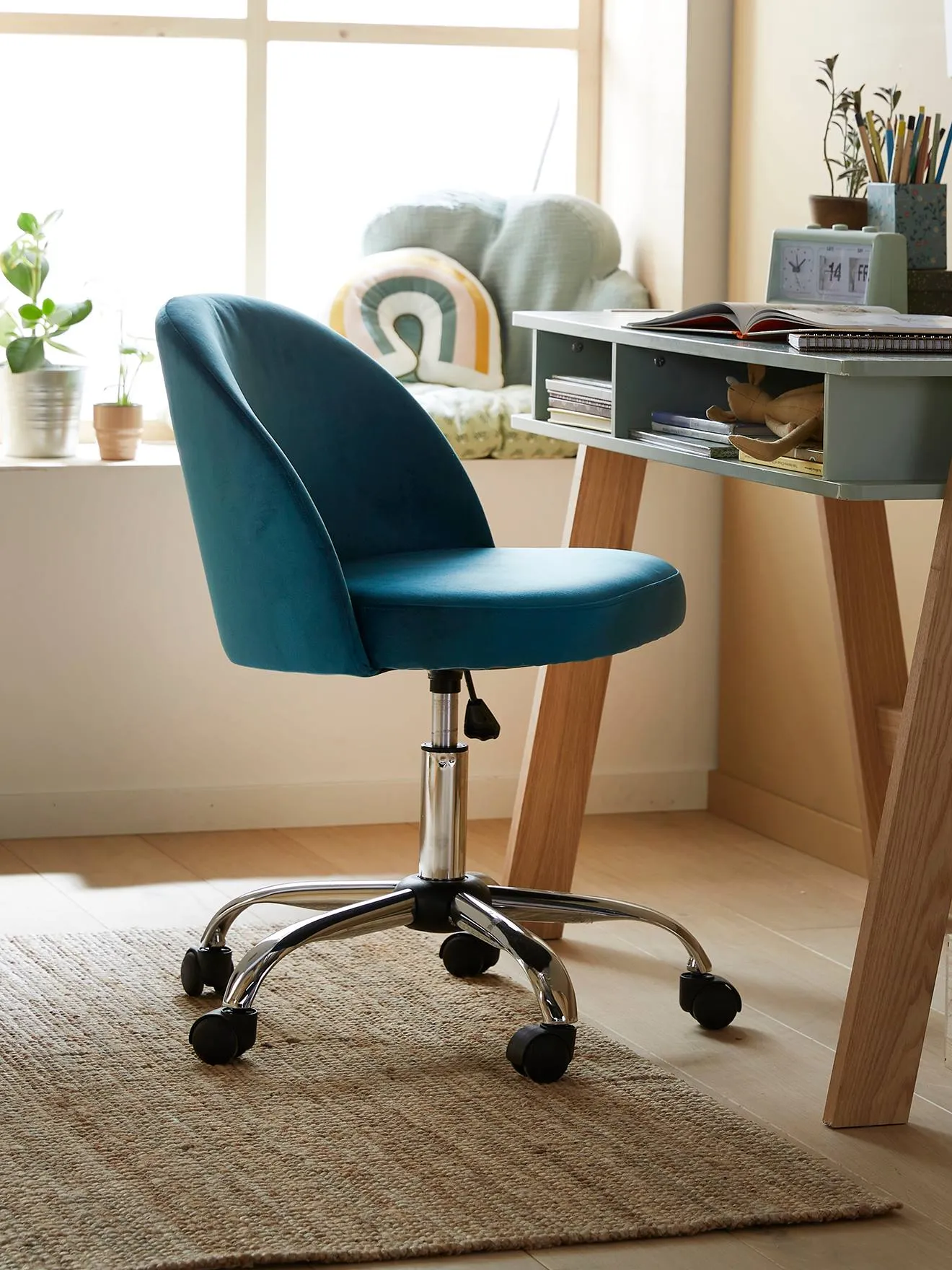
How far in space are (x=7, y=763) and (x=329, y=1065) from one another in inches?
49.8

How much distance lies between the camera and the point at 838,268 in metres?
2.28

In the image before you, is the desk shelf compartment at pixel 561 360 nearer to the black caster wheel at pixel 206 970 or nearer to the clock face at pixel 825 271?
the clock face at pixel 825 271

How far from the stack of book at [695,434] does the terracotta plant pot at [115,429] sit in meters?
1.16

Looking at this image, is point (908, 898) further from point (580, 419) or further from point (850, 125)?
point (850, 125)

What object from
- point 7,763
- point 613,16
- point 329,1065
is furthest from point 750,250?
point 329,1065

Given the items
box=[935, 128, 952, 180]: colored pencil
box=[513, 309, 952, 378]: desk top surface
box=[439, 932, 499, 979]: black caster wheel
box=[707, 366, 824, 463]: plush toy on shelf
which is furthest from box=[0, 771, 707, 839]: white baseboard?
box=[935, 128, 952, 180]: colored pencil

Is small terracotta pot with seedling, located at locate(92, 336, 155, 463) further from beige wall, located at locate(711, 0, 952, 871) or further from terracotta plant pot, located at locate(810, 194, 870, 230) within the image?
terracotta plant pot, located at locate(810, 194, 870, 230)

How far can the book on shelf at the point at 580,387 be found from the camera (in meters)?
2.38

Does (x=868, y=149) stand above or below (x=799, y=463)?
above

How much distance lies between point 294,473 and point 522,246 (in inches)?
60.2

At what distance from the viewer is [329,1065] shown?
2045mm

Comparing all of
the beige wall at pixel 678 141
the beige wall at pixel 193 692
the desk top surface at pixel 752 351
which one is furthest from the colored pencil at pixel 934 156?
the beige wall at pixel 193 692

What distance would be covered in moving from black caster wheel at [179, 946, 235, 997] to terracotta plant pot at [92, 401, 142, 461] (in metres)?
1.17

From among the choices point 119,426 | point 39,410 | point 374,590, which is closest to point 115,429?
point 119,426
